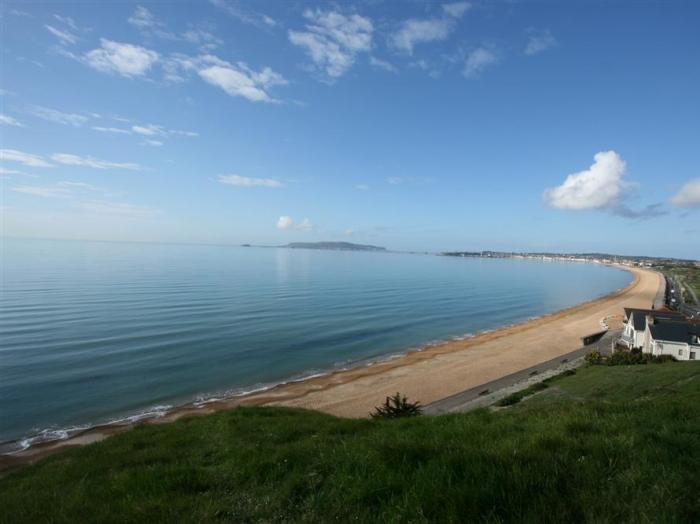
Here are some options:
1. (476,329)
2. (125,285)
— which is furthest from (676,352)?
(125,285)

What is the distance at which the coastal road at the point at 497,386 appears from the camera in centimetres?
2075

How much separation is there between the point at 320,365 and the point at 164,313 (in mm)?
24205

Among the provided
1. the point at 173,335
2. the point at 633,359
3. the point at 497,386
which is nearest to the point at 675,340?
the point at 633,359

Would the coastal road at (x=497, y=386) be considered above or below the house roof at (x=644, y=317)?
below

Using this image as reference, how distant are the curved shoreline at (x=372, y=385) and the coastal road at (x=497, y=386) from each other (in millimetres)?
1108

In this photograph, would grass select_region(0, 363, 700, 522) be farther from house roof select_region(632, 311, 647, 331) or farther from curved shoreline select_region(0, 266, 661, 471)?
house roof select_region(632, 311, 647, 331)

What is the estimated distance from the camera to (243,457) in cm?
638

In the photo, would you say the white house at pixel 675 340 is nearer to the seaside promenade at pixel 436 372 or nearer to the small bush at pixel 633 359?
the small bush at pixel 633 359

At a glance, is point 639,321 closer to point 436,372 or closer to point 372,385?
point 436,372

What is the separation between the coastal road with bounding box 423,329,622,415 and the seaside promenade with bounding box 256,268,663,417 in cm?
84

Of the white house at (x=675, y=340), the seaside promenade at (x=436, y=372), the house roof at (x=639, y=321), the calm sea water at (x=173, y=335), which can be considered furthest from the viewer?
the house roof at (x=639, y=321)

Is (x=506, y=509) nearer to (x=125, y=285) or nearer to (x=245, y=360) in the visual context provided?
(x=245, y=360)

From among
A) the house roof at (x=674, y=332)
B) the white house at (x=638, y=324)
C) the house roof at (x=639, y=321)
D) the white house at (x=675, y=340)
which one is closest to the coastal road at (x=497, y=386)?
the white house at (x=638, y=324)

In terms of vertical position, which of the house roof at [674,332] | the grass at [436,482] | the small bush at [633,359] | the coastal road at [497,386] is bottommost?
the coastal road at [497,386]
